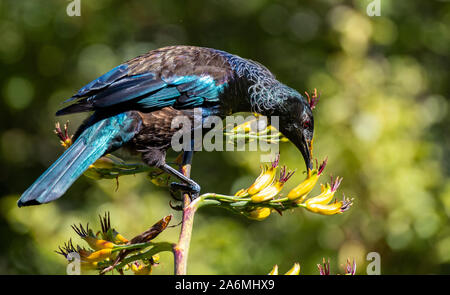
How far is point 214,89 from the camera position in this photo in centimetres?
304

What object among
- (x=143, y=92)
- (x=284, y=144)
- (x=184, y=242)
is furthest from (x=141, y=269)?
(x=284, y=144)

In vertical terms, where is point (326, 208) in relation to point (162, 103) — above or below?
below

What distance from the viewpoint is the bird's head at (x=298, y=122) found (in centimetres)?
316

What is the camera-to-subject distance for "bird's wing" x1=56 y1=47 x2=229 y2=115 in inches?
106

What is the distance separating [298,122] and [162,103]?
737 mm

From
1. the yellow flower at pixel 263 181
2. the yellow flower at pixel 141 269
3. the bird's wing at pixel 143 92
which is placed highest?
the bird's wing at pixel 143 92

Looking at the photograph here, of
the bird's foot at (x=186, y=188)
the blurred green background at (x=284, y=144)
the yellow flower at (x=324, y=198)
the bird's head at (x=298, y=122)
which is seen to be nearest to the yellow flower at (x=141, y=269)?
the bird's foot at (x=186, y=188)

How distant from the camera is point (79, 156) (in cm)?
247

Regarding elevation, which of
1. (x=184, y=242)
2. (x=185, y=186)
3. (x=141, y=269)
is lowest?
(x=141, y=269)

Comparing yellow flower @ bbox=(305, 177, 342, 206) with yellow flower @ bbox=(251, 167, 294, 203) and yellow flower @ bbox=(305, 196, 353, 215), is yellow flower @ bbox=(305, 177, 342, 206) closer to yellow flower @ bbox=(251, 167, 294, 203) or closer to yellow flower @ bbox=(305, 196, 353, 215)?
yellow flower @ bbox=(305, 196, 353, 215)

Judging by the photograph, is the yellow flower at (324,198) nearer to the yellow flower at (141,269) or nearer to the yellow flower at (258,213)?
the yellow flower at (258,213)

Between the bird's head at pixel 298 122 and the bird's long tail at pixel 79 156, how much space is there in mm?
816

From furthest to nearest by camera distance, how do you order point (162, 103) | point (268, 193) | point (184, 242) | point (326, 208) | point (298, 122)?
point (298, 122), point (162, 103), point (326, 208), point (268, 193), point (184, 242)

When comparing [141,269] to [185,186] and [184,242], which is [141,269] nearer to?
[184,242]
